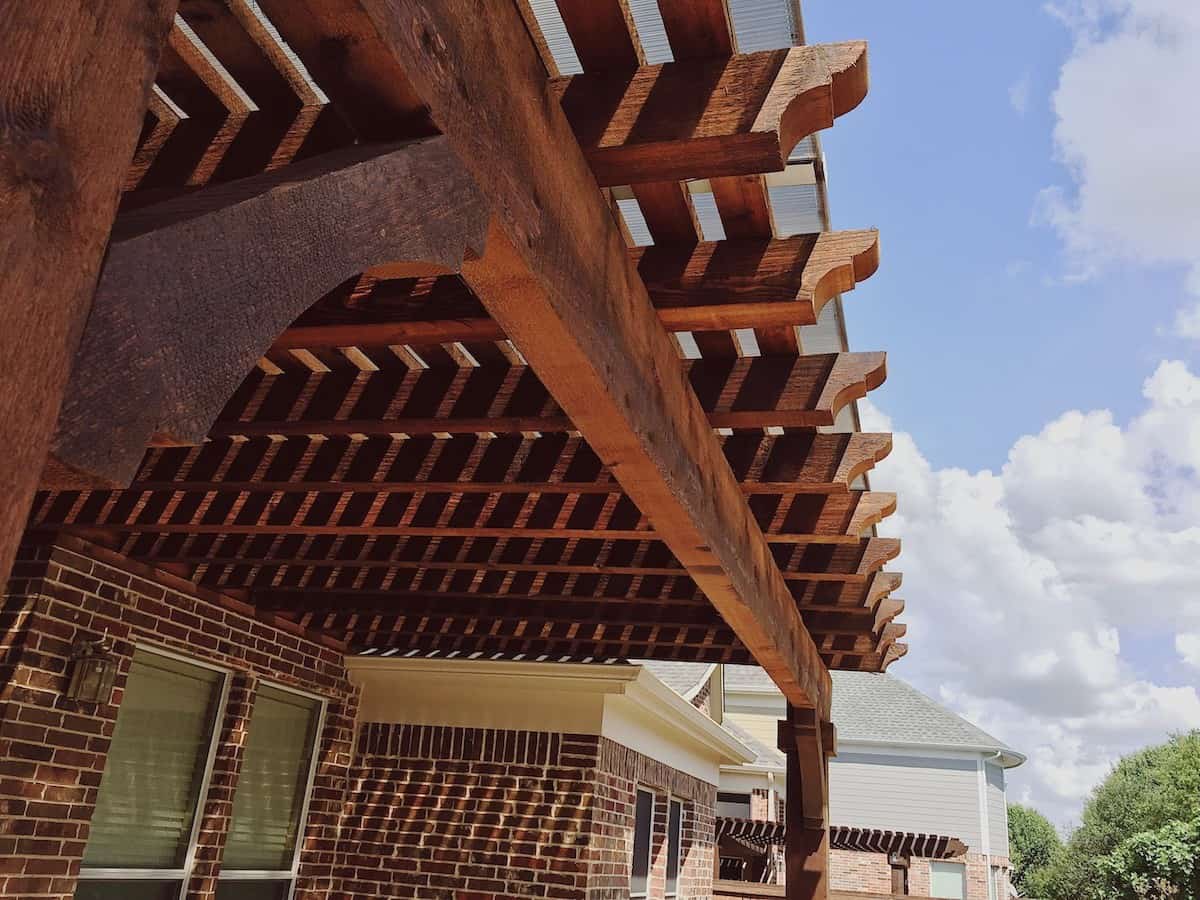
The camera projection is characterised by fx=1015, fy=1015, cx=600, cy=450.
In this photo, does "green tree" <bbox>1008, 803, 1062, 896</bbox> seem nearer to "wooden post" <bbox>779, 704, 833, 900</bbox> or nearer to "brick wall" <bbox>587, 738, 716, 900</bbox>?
"brick wall" <bbox>587, 738, 716, 900</bbox>

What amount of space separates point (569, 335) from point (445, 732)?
5482 millimetres

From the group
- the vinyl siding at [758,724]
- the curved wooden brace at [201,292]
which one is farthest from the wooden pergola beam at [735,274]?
the vinyl siding at [758,724]

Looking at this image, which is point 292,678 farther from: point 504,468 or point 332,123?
point 332,123

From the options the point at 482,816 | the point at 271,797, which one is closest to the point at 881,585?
the point at 482,816

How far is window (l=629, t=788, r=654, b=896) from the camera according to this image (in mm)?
7930

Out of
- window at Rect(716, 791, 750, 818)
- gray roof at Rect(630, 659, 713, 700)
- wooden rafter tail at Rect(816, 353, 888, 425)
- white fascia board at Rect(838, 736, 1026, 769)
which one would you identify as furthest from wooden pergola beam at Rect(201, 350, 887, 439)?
white fascia board at Rect(838, 736, 1026, 769)

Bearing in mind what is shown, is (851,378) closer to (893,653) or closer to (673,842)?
(893,653)

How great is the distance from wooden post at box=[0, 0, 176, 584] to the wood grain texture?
1.86 ft

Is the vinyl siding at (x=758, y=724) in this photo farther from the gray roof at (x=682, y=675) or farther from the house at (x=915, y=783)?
the gray roof at (x=682, y=675)

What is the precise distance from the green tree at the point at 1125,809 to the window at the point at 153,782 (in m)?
22.5

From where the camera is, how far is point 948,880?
20828 millimetres

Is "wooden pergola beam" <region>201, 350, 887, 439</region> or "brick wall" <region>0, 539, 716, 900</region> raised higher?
"wooden pergola beam" <region>201, 350, 887, 439</region>

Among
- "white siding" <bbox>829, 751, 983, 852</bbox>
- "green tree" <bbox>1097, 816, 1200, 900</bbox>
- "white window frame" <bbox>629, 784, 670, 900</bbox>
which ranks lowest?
"white window frame" <bbox>629, 784, 670, 900</bbox>

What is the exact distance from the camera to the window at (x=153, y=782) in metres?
5.05
